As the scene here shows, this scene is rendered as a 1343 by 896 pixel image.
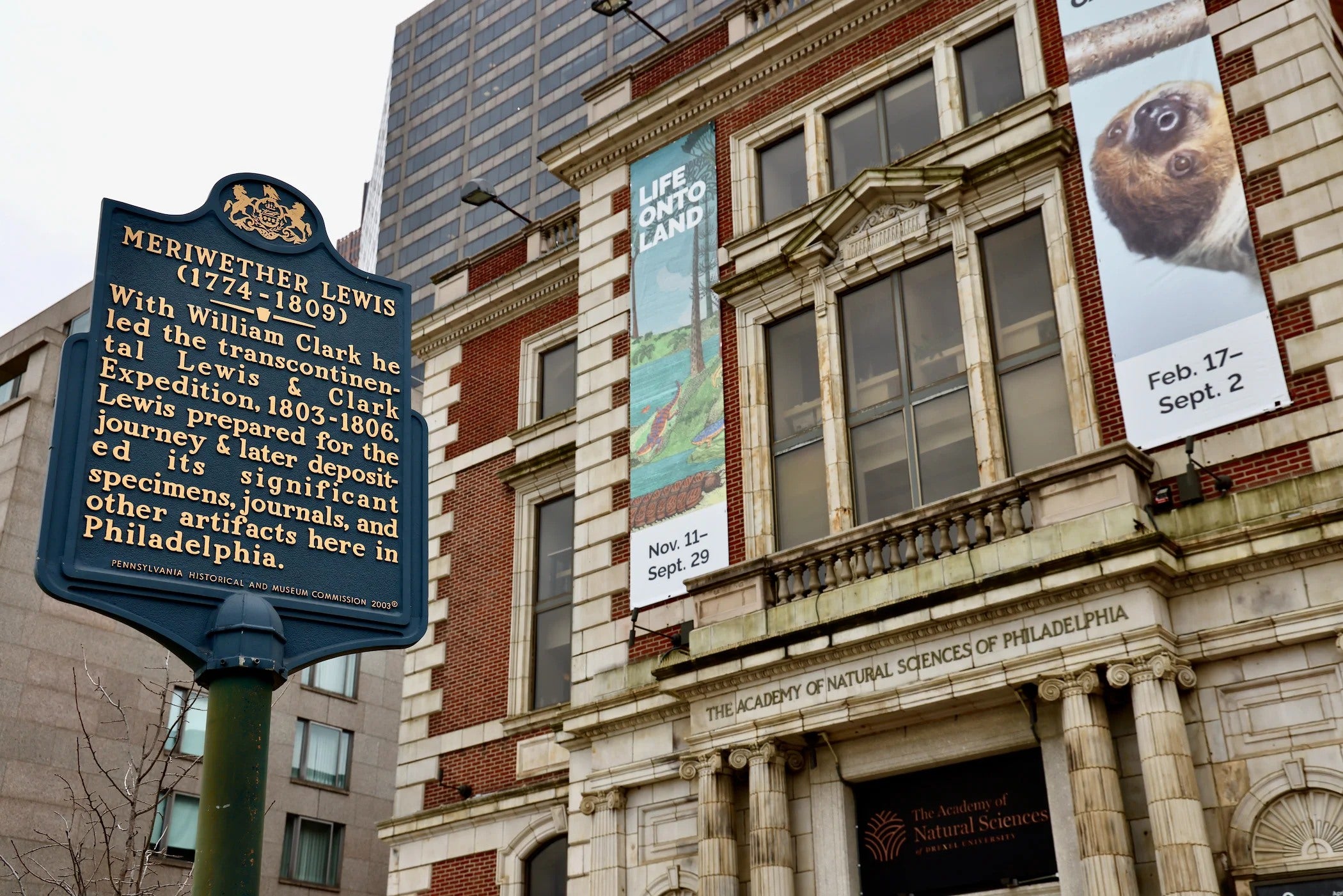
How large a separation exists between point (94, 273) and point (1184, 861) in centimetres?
1157

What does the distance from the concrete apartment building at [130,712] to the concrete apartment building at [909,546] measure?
569 inches

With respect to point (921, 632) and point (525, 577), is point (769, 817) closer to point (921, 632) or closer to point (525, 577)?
point (921, 632)

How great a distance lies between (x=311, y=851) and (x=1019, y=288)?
98.9ft

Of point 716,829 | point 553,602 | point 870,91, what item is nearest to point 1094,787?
point 716,829

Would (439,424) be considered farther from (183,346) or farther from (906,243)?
(183,346)

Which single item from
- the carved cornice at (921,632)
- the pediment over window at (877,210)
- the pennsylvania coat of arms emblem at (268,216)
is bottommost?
the carved cornice at (921,632)

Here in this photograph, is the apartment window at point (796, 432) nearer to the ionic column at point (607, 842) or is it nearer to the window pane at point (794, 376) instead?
the window pane at point (794, 376)

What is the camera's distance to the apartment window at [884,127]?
21.0m

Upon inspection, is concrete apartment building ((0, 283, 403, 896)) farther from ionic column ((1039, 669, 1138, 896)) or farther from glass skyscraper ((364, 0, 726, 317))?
glass skyscraper ((364, 0, 726, 317))

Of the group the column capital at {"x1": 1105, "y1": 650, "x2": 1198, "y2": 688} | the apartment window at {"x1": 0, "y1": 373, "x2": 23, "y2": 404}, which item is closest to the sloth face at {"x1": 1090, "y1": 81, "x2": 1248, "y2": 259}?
the column capital at {"x1": 1105, "y1": 650, "x2": 1198, "y2": 688}

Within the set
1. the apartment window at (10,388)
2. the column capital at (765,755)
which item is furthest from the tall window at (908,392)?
the apartment window at (10,388)

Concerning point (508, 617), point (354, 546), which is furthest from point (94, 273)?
point (508, 617)

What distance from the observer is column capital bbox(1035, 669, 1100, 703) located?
1495 centimetres

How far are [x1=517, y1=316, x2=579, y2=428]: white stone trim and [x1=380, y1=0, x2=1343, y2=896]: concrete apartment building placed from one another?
24.5 inches
